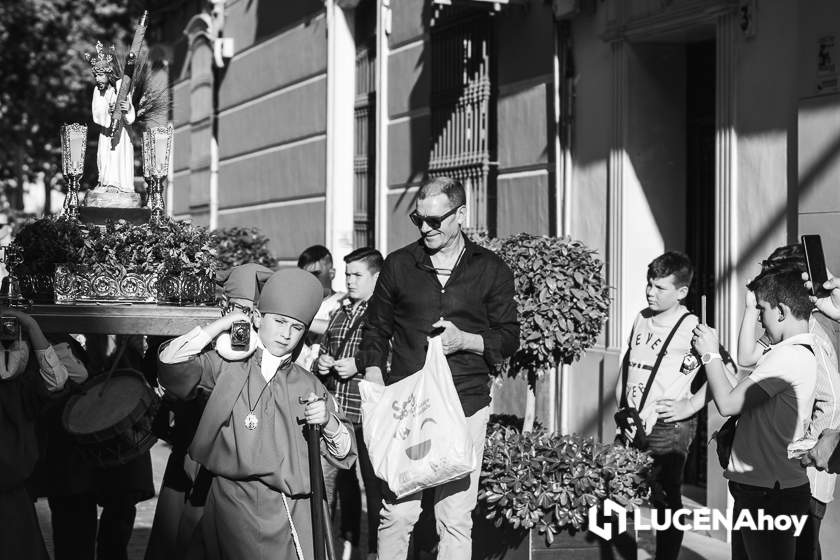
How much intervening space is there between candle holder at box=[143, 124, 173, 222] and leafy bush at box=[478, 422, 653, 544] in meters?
2.09

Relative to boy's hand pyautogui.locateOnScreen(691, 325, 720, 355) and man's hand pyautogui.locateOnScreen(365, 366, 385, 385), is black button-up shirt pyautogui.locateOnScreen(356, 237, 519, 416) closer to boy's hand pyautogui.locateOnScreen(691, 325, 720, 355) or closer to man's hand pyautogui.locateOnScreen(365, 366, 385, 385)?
man's hand pyautogui.locateOnScreen(365, 366, 385, 385)

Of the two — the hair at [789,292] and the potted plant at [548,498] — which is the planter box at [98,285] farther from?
the hair at [789,292]

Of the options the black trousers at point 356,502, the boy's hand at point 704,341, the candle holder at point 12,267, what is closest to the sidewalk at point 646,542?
→ the black trousers at point 356,502

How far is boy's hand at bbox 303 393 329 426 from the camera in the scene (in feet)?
16.6

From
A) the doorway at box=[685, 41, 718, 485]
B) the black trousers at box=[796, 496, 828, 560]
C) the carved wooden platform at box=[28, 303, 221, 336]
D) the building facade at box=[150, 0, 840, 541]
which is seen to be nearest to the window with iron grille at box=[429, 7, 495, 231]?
the building facade at box=[150, 0, 840, 541]

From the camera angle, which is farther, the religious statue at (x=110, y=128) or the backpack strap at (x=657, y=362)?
the backpack strap at (x=657, y=362)

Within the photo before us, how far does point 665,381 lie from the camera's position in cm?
730

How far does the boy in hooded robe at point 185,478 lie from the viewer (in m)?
5.63

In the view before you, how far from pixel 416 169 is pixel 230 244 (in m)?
2.16

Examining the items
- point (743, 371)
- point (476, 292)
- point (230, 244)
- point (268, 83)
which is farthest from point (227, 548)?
point (268, 83)

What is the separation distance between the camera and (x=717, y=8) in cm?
942

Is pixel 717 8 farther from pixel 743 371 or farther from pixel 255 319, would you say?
pixel 255 319

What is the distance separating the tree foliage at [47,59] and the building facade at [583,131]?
7185mm

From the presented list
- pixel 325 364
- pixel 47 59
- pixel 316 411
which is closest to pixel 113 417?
pixel 316 411
